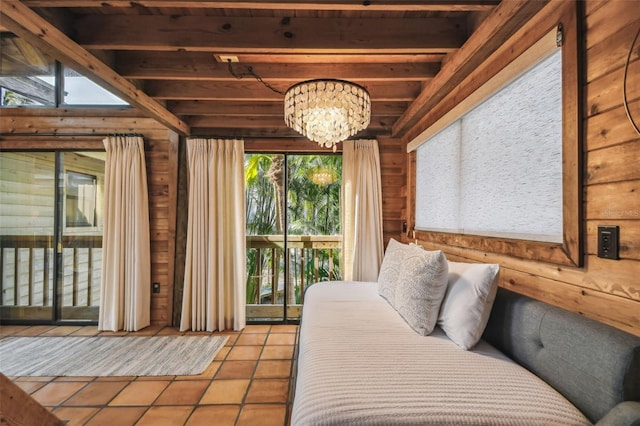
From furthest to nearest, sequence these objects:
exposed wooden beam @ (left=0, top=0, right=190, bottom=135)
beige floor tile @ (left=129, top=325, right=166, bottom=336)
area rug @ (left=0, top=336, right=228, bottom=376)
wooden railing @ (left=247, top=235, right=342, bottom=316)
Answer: wooden railing @ (left=247, top=235, right=342, bottom=316), beige floor tile @ (left=129, top=325, right=166, bottom=336), area rug @ (left=0, top=336, right=228, bottom=376), exposed wooden beam @ (left=0, top=0, right=190, bottom=135)

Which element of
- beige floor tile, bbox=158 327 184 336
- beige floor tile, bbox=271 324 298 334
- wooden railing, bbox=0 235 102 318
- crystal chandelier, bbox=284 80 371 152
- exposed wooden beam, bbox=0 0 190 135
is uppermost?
exposed wooden beam, bbox=0 0 190 135

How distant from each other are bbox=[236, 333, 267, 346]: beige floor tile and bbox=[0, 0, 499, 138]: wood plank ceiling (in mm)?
2355

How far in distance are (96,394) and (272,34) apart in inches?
109

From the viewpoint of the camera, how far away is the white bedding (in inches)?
37.2

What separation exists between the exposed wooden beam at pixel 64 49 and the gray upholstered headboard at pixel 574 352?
278cm

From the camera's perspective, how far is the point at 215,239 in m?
3.31

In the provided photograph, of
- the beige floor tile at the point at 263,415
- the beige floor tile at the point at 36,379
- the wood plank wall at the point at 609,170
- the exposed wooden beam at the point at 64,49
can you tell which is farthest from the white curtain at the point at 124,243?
the wood plank wall at the point at 609,170

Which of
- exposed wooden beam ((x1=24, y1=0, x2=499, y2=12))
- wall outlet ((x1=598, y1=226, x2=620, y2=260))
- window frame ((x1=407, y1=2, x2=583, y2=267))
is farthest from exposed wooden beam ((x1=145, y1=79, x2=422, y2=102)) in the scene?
wall outlet ((x1=598, y1=226, x2=620, y2=260))

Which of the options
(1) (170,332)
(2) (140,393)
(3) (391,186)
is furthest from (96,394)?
(3) (391,186)

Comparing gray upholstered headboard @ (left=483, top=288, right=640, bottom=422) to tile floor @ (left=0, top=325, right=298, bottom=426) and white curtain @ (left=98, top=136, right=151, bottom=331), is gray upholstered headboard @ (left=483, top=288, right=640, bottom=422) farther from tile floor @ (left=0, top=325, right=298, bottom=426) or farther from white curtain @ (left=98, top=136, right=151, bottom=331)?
white curtain @ (left=98, top=136, right=151, bottom=331)

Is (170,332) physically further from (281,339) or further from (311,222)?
(311,222)

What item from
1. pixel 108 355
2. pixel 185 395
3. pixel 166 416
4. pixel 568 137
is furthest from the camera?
pixel 108 355

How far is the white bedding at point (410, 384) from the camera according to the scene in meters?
0.94

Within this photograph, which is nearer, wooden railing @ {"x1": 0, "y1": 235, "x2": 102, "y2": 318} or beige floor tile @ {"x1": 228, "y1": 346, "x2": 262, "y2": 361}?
beige floor tile @ {"x1": 228, "y1": 346, "x2": 262, "y2": 361}
